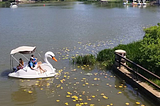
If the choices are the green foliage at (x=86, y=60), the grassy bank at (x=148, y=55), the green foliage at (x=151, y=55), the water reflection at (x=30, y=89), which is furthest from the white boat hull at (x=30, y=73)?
the green foliage at (x=151, y=55)

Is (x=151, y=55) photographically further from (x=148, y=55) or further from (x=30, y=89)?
(x=30, y=89)

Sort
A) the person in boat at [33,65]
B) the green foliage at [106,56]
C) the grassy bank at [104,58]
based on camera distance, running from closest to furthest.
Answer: the person in boat at [33,65]
the grassy bank at [104,58]
the green foliage at [106,56]

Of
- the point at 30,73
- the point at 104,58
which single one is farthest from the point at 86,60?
the point at 30,73

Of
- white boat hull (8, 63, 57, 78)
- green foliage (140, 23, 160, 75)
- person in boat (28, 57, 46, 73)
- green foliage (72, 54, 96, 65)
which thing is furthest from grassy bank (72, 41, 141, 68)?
person in boat (28, 57, 46, 73)

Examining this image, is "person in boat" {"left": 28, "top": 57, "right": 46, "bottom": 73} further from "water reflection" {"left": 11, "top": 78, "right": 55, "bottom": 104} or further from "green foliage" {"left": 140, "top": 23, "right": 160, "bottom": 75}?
"green foliage" {"left": 140, "top": 23, "right": 160, "bottom": 75}

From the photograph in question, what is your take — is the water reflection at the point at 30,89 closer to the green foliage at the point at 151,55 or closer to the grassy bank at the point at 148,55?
the grassy bank at the point at 148,55

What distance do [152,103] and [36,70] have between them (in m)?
6.40

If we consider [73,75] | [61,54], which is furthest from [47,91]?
[61,54]

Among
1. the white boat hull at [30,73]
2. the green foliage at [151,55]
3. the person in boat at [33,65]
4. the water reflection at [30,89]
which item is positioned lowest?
the water reflection at [30,89]

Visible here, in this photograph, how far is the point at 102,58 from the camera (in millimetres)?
16922

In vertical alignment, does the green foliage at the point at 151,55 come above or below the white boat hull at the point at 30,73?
above

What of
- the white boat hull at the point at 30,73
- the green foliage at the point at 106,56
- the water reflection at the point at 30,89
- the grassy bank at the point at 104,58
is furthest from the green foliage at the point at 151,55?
the white boat hull at the point at 30,73

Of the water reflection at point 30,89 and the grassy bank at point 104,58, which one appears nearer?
the water reflection at point 30,89

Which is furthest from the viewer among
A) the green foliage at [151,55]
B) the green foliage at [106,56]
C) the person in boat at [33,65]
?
the green foliage at [106,56]
